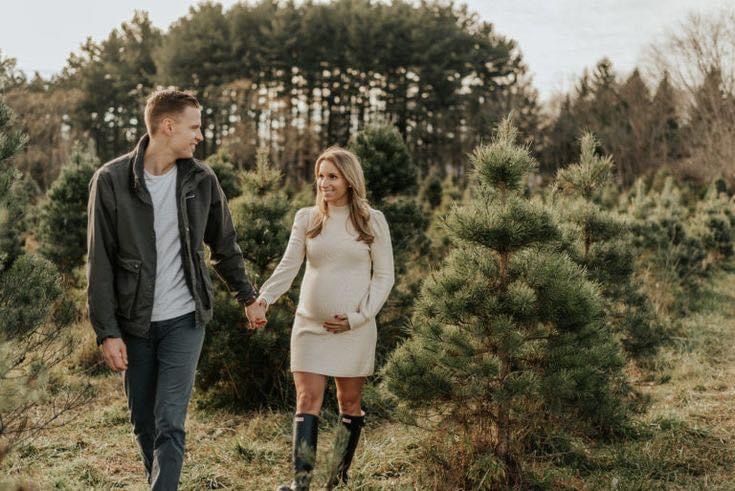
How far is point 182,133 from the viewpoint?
3219 mm

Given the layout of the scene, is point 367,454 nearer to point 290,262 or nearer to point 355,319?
point 355,319

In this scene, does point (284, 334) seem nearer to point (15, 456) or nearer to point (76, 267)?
point (15, 456)

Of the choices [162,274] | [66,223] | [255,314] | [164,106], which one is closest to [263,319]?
[255,314]

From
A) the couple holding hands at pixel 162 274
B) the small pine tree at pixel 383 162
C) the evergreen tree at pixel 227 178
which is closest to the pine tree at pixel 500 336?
the couple holding hands at pixel 162 274

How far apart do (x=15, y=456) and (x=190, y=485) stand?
49.8 inches

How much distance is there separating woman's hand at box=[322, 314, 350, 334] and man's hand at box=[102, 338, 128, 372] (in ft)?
3.55

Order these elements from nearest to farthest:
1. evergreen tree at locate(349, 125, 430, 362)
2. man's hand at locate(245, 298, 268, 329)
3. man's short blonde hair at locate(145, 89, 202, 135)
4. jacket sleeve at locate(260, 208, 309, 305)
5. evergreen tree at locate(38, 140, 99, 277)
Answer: man's short blonde hair at locate(145, 89, 202, 135) → man's hand at locate(245, 298, 268, 329) → jacket sleeve at locate(260, 208, 309, 305) → evergreen tree at locate(349, 125, 430, 362) → evergreen tree at locate(38, 140, 99, 277)

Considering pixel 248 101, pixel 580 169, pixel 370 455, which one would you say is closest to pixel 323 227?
pixel 370 455

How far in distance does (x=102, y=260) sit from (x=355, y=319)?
4.35 feet

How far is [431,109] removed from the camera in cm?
3697

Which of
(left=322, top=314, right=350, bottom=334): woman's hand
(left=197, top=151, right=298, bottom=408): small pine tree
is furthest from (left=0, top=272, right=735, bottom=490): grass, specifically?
(left=322, top=314, right=350, bottom=334): woman's hand

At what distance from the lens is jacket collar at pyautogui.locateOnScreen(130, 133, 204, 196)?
10.2 ft

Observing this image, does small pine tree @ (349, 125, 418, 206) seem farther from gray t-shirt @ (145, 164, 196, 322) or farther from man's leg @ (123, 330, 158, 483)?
man's leg @ (123, 330, 158, 483)

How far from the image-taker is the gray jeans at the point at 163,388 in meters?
3.09
